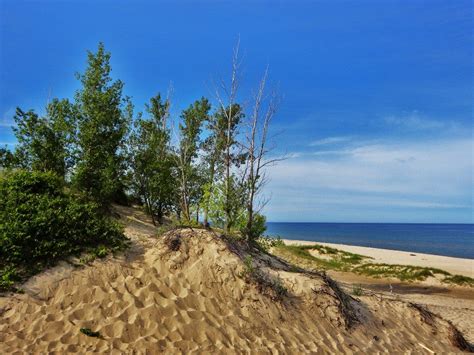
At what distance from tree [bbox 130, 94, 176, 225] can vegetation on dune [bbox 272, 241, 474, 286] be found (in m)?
10.3

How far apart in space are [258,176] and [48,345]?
10.1 metres

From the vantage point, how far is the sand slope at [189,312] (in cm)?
726

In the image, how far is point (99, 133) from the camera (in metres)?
17.1

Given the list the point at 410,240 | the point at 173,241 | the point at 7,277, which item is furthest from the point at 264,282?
the point at 410,240

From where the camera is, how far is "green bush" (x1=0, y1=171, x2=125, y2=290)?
→ 8860 millimetres

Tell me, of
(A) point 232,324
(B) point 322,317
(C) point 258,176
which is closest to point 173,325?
(A) point 232,324

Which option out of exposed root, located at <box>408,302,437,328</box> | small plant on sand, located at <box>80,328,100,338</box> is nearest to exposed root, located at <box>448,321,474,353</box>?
exposed root, located at <box>408,302,437,328</box>

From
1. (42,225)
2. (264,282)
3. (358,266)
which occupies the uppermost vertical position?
(42,225)

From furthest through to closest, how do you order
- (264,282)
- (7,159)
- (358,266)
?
(358,266) → (7,159) → (264,282)

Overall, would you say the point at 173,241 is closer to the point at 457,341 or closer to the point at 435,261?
the point at 457,341

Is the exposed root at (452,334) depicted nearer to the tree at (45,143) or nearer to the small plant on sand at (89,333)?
the small plant on sand at (89,333)

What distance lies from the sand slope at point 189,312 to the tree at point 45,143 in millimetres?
7816

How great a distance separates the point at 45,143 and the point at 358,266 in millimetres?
27831

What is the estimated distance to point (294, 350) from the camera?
26.6ft
